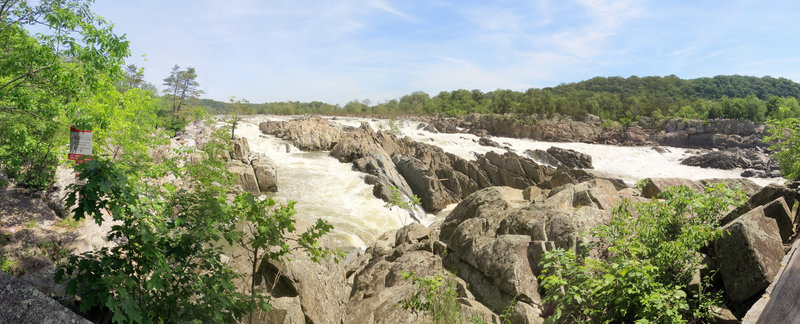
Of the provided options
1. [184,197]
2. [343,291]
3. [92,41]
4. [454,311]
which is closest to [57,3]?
[92,41]

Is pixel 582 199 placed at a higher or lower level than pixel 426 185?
higher

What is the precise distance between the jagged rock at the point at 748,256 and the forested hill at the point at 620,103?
34677mm

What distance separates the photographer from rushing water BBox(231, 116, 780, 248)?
17.8 meters

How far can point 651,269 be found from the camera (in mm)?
4094

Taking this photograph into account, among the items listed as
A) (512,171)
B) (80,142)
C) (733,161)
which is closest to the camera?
(80,142)

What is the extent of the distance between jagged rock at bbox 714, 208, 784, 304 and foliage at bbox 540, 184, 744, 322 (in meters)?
0.23

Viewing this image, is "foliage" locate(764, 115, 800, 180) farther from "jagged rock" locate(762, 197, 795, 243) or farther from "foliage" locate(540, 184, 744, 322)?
"foliage" locate(540, 184, 744, 322)

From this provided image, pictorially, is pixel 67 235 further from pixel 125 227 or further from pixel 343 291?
pixel 125 227

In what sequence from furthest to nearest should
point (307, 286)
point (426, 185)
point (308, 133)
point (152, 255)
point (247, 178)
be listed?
point (308, 133) < point (426, 185) < point (247, 178) < point (307, 286) < point (152, 255)

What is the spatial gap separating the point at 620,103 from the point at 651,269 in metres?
102

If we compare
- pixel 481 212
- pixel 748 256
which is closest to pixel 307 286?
pixel 748 256

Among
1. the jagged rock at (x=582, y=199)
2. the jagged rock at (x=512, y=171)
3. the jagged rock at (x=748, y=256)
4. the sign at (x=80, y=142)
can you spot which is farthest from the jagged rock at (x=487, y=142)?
the sign at (x=80, y=142)

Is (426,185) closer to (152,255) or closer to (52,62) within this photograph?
(52,62)

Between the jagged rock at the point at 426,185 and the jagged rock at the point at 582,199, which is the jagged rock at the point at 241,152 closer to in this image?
the jagged rock at the point at 426,185
